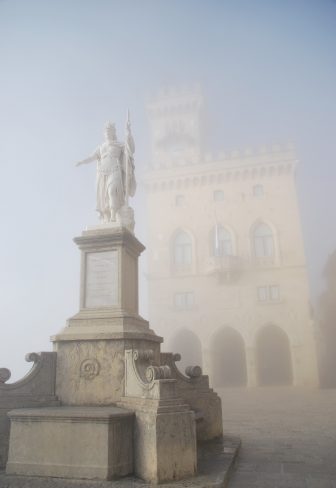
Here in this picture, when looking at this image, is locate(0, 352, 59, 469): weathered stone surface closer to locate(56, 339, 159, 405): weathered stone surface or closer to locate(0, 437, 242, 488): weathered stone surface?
locate(56, 339, 159, 405): weathered stone surface

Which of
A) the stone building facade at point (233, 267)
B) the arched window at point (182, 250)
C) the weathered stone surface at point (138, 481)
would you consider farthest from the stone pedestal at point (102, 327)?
the arched window at point (182, 250)

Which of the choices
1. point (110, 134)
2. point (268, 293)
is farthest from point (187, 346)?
point (110, 134)

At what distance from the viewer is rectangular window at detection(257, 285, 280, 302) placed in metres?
26.4

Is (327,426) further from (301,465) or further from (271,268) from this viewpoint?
(271,268)

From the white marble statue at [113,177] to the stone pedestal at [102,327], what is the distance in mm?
565

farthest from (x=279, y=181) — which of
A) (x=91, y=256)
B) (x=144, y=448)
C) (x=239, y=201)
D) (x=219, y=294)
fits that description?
(x=144, y=448)

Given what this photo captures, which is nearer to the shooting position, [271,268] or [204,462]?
[204,462]

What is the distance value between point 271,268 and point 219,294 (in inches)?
154

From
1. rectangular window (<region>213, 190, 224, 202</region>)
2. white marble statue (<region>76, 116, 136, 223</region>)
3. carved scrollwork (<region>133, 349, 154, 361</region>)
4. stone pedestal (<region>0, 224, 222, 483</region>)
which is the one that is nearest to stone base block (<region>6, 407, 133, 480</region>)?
stone pedestal (<region>0, 224, 222, 483</region>)

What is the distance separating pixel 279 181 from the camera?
93.7 ft

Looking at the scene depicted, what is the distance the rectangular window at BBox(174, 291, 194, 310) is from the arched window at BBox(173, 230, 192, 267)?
2133 mm

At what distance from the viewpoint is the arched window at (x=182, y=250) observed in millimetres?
28594

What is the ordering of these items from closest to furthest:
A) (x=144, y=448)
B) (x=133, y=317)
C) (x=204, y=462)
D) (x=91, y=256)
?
(x=144, y=448) < (x=204, y=462) < (x=133, y=317) < (x=91, y=256)

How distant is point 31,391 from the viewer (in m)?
5.24
